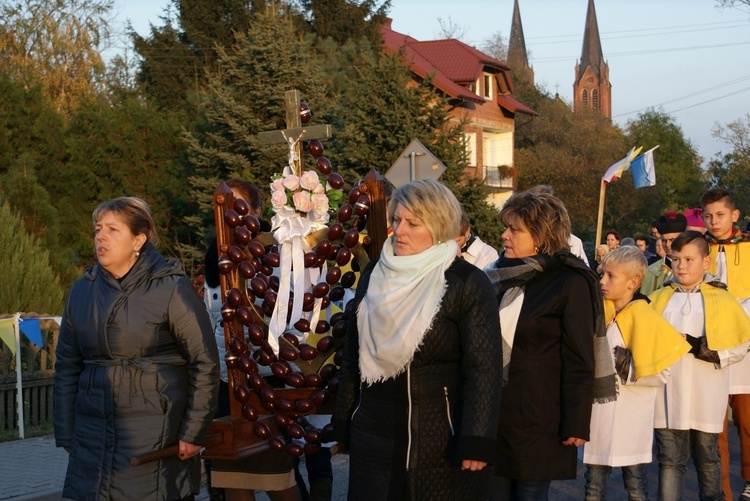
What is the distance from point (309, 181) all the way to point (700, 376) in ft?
9.13

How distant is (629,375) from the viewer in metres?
5.25

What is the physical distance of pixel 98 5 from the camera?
29625 millimetres

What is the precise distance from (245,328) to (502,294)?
4.75 ft

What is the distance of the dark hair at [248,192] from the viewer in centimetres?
537

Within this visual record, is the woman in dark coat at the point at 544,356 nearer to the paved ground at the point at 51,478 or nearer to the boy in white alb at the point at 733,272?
the boy in white alb at the point at 733,272

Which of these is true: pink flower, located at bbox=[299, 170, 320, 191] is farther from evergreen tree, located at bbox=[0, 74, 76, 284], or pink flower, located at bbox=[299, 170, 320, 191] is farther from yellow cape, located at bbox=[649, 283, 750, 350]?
evergreen tree, located at bbox=[0, 74, 76, 284]

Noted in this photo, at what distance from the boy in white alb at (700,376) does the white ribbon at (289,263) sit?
238cm

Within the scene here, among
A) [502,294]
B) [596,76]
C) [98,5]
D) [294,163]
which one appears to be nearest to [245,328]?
[294,163]

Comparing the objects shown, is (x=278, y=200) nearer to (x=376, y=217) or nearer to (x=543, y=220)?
(x=376, y=217)

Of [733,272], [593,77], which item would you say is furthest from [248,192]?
[593,77]

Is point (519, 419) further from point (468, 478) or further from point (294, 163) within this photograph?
point (294, 163)

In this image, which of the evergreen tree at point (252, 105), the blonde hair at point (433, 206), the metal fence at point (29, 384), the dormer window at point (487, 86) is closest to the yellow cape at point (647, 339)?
the blonde hair at point (433, 206)

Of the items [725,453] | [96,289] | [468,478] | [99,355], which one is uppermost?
[96,289]

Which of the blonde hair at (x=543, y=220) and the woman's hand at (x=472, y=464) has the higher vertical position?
the blonde hair at (x=543, y=220)
